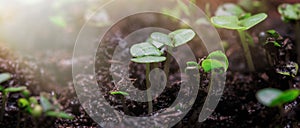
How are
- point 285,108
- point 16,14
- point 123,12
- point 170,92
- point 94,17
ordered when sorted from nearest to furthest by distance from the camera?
point 285,108
point 170,92
point 94,17
point 123,12
point 16,14

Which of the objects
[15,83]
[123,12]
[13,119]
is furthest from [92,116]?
[123,12]

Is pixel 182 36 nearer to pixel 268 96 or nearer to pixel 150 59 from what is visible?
pixel 150 59

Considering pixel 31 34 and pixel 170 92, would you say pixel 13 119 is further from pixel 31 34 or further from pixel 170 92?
pixel 31 34

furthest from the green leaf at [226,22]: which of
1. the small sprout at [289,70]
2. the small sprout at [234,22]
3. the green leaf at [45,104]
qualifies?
the green leaf at [45,104]

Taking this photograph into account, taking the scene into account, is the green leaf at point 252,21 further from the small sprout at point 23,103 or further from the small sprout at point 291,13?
the small sprout at point 23,103

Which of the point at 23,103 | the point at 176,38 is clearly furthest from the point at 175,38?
the point at 23,103

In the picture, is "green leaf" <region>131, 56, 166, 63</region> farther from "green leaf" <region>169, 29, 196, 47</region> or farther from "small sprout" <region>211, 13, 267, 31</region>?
"small sprout" <region>211, 13, 267, 31</region>
